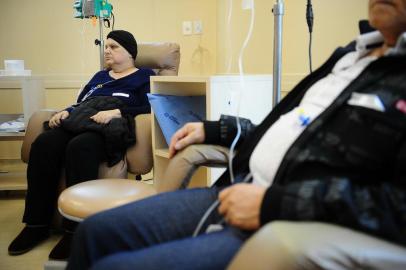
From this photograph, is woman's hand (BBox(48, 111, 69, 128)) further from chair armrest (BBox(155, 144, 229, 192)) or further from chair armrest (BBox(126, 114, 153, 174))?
chair armrest (BBox(155, 144, 229, 192))

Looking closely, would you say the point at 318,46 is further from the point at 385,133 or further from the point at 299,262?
the point at 299,262

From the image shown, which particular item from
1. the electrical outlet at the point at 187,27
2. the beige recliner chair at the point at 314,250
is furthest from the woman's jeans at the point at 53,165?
the electrical outlet at the point at 187,27

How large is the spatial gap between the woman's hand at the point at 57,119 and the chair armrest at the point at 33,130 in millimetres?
84

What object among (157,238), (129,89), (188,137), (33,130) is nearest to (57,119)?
(33,130)

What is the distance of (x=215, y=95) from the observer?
157 cm

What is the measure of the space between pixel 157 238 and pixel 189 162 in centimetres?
21

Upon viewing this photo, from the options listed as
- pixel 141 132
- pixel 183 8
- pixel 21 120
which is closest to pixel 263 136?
pixel 141 132

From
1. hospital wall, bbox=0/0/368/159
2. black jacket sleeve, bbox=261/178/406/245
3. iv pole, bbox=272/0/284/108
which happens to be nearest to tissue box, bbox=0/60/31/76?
hospital wall, bbox=0/0/368/159

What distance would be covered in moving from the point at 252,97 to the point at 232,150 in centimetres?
77

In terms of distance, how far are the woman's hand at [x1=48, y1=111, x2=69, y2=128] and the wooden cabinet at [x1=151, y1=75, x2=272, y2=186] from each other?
0.51 metres

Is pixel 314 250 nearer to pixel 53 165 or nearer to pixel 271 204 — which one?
pixel 271 204

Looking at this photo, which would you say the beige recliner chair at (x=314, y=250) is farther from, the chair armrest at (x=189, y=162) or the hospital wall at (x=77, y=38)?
the hospital wall at (x=77, y=38)

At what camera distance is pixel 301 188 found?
2.16ft

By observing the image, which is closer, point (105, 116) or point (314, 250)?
point (314, 250)
